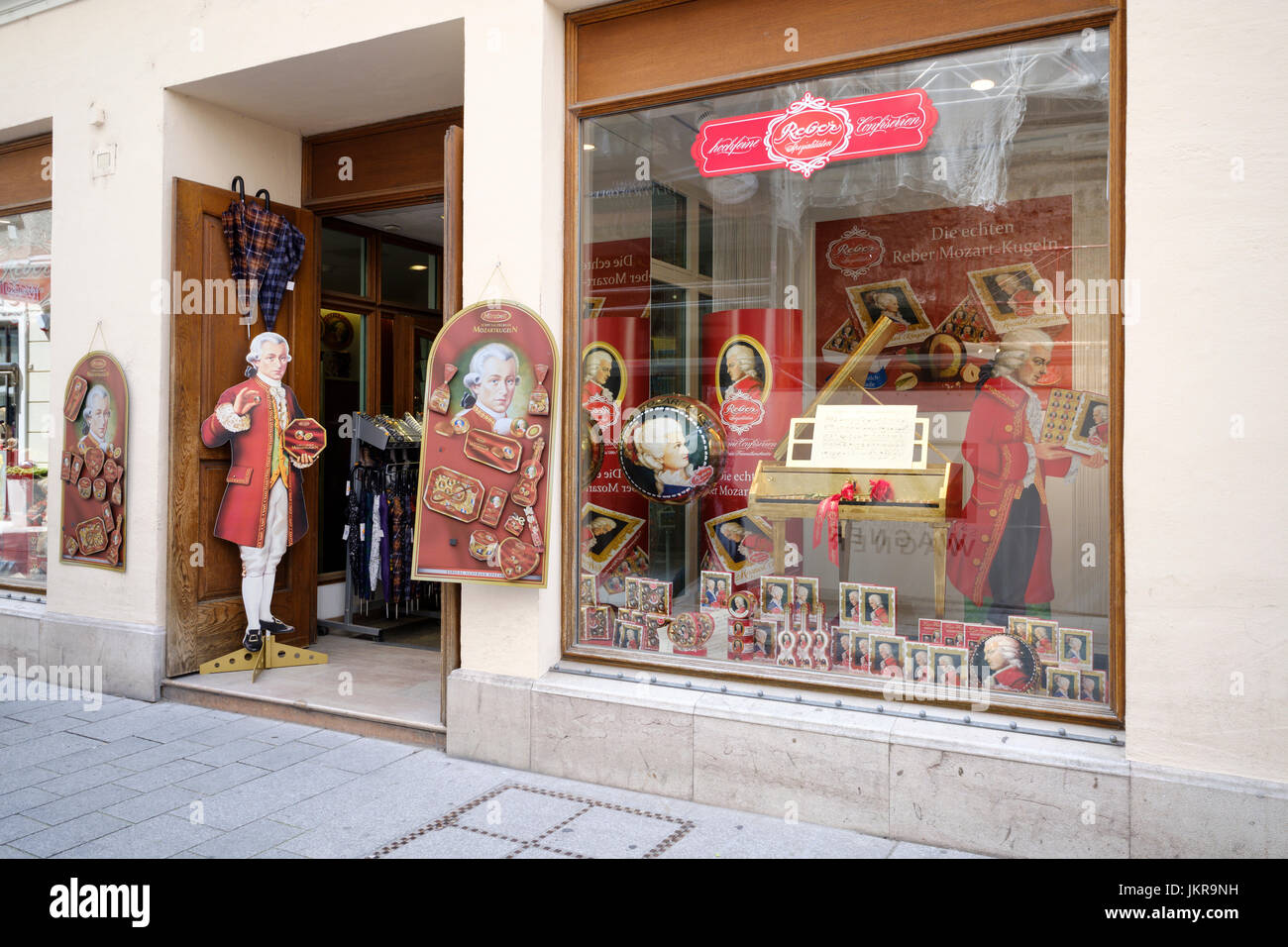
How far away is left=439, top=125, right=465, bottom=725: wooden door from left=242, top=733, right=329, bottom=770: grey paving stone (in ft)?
2.31

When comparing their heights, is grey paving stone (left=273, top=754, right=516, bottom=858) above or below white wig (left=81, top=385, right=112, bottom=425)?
below

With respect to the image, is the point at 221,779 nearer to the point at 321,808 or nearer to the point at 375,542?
the point at 321,808

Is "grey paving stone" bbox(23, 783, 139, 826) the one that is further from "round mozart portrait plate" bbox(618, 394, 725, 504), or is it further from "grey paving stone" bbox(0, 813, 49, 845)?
"round mozart portrait plate" bbox(618, 394, 725, 504)

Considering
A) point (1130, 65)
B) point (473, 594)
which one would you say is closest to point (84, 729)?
point (473, 594)

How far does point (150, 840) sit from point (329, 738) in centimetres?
134

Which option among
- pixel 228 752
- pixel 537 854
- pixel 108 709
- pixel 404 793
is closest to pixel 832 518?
pixel 537 854

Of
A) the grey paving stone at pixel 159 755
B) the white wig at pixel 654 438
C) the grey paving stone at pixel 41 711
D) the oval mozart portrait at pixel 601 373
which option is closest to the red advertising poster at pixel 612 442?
the oval mozart portrait at pixel 601 373

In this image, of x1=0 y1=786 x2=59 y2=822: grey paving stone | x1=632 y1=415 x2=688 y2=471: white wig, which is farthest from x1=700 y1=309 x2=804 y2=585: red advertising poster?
x1=0 y1=786 x2=59 y2=822: grey paving stone

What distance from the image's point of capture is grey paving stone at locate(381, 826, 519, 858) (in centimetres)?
365

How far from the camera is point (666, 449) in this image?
5.04m

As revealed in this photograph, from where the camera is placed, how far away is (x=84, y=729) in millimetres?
5355

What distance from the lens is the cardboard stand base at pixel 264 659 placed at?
600 cm

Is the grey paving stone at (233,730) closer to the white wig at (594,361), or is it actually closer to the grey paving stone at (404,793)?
the grey paving stone at (404,793)
